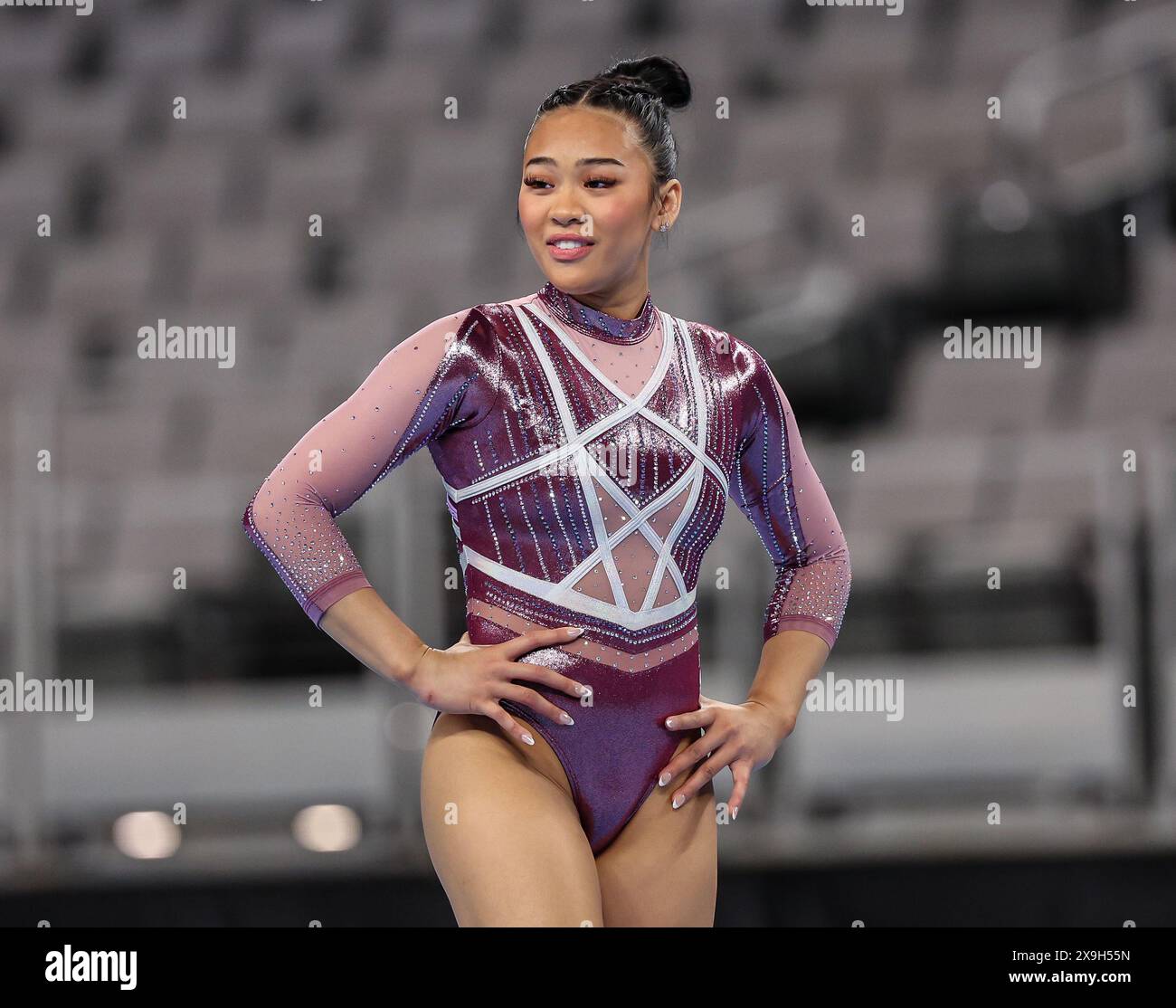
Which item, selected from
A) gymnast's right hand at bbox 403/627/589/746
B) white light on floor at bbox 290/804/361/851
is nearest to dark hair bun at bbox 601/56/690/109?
gymnast's right hand at bbox 403/627/589/746

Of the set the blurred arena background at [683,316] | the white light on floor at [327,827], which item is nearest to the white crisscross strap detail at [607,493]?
the blurred arena background at [683,316]

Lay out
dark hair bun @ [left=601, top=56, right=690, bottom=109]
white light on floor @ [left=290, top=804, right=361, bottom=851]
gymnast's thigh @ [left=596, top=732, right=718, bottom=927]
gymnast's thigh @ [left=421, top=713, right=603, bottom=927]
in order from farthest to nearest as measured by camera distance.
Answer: white light on floor @ [left=290, top=804, right=361, bottom=851]
dark hair bun @ [left=601, top=56, right=690, bottom=109]
gymnast's thigh @ [left=596, top=732, right=718, bottom=927]
gymnast's thigh @ [left=421, top=713, right=603, bottom=927]

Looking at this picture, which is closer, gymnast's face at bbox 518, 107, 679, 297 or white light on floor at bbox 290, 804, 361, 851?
gymnast's face at bbox 518, 107, 679, 297

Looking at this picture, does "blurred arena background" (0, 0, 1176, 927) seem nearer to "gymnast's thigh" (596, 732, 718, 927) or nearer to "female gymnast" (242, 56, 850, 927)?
"female gymnast" (242, 56, 850, 927)

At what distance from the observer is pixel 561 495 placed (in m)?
1.50

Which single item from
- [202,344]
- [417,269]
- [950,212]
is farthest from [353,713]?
[950,212]

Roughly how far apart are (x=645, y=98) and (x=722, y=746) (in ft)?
2.17

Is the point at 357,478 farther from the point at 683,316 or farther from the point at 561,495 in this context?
the point at 683,316

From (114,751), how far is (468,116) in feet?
10.8

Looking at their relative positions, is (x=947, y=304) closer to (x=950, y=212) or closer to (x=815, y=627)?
(x=950, y=212)

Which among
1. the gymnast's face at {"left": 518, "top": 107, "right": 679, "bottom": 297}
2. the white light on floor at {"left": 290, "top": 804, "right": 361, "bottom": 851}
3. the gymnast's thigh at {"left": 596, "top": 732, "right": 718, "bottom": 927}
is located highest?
the gymnast's face at {"left": 518, "top": 107, "right": 679, "bottom": 297}

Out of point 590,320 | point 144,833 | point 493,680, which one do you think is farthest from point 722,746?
point 144,833

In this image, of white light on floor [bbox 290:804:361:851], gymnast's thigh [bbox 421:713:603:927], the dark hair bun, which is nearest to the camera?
gymnast's thigh [bbox 421:713:603:927]

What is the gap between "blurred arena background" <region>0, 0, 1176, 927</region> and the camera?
9.75ft
